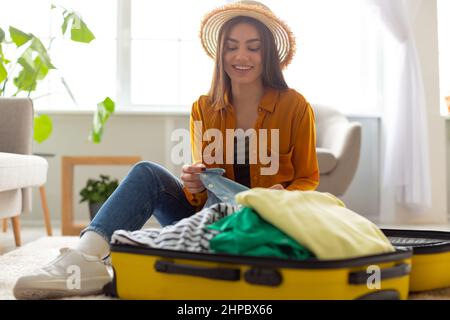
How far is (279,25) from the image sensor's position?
6.25 ft

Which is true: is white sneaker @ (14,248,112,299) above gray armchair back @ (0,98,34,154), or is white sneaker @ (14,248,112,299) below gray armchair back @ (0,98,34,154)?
below

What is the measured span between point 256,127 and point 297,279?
0.78 metres

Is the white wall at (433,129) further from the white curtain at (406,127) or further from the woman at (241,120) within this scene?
the woman at (241,120)

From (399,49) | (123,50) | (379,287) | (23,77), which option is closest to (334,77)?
(399,49)

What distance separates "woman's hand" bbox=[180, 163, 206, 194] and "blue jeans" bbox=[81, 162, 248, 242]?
22 millimetres

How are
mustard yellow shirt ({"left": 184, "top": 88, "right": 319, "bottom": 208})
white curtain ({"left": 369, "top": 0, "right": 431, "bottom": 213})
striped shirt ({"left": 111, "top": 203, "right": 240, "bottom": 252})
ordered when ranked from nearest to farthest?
striped shirt ({"left": 111, "top": 203, "right": 240, "bottom": 252}), mustard yellow shirt ({"left": 184, "top": 88, "right": 319, "bottom": 208}), white curtain ({"left": 369, "top": 0, "right": 431, "bottom": 213})

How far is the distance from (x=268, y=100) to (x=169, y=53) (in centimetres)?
281

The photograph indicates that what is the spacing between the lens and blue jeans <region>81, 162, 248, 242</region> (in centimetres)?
161

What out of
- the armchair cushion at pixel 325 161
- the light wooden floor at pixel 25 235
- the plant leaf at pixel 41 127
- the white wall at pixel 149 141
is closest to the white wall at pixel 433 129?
the white wall at pixel 149 141

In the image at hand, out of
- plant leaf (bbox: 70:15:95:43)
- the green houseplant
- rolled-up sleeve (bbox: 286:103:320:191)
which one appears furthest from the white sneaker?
plant leaf (bbox: 70:15:95:43)

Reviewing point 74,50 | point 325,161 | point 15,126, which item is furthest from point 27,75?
point 325,161

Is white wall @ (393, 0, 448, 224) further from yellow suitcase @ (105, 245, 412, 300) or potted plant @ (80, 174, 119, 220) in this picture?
yellow suitcase @ (105, 245, 412, 300)

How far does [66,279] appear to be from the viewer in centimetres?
146

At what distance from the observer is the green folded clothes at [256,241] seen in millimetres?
1229
